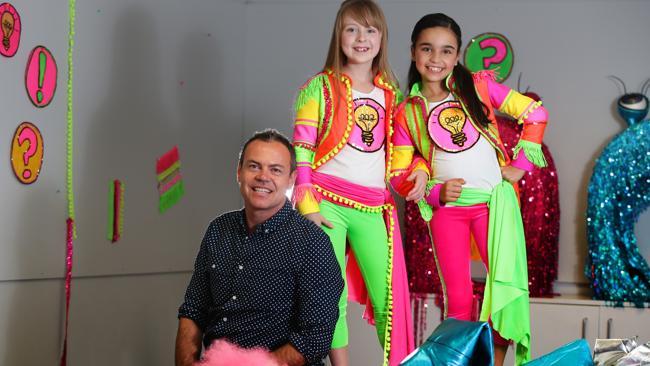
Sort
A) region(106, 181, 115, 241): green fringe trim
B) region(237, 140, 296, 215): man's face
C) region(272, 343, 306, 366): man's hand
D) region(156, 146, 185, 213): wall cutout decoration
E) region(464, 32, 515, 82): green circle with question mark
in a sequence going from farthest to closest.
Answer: region(464, 32, 515, 82): green circle with question mark
region(156, 146, 185, 213): wall cutout decoration
region(106, 181, 115, 241): green fringe trim
region(237, 140, 296, 215): man's face
region(272, 343, 306, 366): man's hand

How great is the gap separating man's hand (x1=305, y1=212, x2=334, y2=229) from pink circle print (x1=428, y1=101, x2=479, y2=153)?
1.45 ft

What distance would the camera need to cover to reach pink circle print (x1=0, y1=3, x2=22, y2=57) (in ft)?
9.27

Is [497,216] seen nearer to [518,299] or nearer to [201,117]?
[518,299]

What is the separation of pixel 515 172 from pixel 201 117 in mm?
1945

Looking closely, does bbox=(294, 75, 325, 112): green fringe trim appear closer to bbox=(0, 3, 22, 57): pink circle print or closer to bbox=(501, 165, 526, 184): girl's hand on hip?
bbox=(501, 165, 526, 184): girl's hand on hip

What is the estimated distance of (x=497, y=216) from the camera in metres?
2.77

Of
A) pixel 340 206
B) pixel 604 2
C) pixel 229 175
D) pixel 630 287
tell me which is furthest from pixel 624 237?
pixel 229 175

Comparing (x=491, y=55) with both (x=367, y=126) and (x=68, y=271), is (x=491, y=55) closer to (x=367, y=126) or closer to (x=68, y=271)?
(x=367, y=126)

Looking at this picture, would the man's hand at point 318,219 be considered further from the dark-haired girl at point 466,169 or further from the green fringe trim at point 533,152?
the green fringe trim at point 533,152

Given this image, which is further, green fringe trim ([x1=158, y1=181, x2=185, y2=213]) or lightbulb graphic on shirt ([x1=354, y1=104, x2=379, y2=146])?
green fringe trim ([x1=158, y1=181, x2=185, y2=213])

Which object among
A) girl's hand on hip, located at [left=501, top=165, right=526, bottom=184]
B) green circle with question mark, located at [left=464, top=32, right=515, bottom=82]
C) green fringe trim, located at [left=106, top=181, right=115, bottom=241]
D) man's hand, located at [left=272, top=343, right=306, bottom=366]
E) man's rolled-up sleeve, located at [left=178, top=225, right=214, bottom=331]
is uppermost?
green circle with question mark, located at [left=464, top=32, right=515, bottom=82]

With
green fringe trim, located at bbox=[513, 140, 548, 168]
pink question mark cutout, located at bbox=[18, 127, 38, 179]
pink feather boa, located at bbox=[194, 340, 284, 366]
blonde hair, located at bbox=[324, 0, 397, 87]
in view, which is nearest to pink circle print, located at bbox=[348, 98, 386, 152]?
blonde hair, located at bbox=[324, 0, 397, 87]

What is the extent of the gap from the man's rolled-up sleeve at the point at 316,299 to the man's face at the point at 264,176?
0.46 feet

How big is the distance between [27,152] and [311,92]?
0.99 metres
